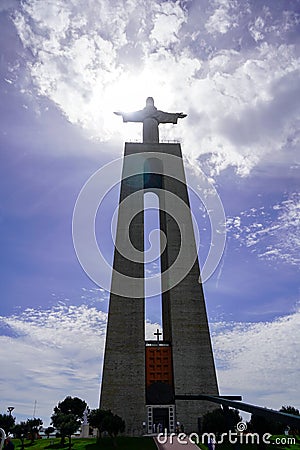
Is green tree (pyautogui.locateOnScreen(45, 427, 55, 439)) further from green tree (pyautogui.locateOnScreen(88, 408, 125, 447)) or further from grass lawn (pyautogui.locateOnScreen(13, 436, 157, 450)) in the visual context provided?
green tree (pyautogui.locateOnScreen(88, 408, 125, 447))

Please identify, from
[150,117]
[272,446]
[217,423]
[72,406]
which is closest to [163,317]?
[72,406]

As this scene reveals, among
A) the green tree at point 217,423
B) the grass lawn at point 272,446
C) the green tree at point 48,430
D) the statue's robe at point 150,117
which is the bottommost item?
the grass lawn at point 272,446

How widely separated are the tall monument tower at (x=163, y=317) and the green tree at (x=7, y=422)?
5642 mm

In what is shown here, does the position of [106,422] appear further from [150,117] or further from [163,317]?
[150,117]

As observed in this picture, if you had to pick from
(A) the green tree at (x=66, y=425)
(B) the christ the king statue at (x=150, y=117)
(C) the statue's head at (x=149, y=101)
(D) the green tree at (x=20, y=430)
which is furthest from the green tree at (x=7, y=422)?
(C) the statue's head at (x=149, y=101)

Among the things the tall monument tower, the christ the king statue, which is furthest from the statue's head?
the tall monument tower

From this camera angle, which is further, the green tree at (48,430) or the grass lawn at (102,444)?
the green tree at (48,430)

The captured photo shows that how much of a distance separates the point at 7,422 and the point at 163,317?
1343 centimetres

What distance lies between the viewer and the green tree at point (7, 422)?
24.6 metres

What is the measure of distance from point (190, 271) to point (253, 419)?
16.7 metres

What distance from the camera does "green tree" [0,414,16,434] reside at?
24587mm

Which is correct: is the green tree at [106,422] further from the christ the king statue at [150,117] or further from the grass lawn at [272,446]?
the christ the king statue at [150,117]

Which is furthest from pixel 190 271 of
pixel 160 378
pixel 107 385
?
pixel 107 385

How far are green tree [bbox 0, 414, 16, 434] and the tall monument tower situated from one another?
5642 mm
